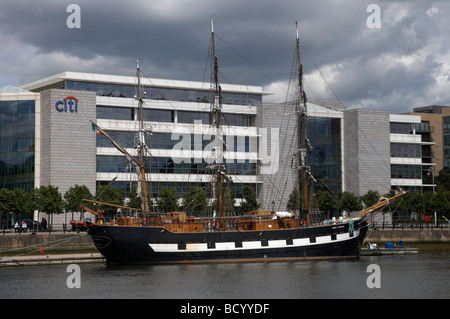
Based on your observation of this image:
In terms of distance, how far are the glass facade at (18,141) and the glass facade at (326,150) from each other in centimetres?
4376

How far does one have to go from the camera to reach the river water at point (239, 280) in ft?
139

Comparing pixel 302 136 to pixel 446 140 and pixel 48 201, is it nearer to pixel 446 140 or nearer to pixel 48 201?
pixel 48 201

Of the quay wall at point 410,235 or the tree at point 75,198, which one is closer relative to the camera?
the tree at point 75,198

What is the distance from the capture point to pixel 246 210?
Answer: 95875 mm

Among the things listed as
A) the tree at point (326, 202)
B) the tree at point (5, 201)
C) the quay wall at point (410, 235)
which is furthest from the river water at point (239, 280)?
the tree at point (326, 202)

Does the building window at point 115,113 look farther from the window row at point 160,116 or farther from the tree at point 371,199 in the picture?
the tree at point 371,199

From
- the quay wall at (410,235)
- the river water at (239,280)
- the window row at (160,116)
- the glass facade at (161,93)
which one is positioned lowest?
the river water at (239,280)

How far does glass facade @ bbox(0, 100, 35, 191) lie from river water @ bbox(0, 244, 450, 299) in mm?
38836

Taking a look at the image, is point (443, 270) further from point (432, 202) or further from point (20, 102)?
point (20, 102)

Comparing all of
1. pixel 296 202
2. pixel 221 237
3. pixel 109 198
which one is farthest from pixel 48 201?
pixel 296 202

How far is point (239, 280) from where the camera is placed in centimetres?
4822

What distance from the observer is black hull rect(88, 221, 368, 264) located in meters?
60.1
